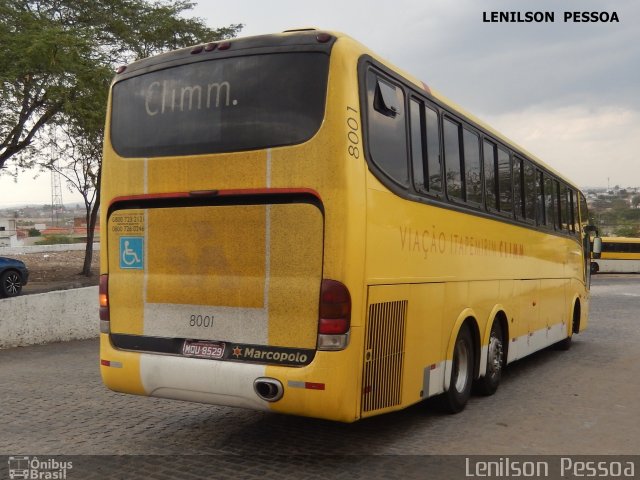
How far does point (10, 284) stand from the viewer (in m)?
20.7

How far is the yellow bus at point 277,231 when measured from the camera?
17.7ft

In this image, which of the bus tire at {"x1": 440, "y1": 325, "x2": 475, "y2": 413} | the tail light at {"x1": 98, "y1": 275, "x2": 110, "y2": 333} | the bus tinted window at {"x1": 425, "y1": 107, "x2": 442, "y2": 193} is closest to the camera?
the tail light at {"x1": 98, "y1": 275, "x2": 110, "y2": 333}

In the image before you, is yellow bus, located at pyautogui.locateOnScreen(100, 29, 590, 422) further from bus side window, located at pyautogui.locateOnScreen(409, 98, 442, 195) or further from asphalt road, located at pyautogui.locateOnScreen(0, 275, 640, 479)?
asphalt road, located at pyautogui.locateOnScreen(0, 275, 640, 479)

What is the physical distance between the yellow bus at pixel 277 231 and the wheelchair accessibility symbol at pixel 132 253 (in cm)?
1

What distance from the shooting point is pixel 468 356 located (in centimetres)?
790

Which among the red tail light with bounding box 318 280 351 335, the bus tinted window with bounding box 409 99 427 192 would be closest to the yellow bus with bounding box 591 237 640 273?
the bus tinted window with bounding box 409 99 427 192

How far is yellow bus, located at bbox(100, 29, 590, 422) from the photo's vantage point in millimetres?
5387

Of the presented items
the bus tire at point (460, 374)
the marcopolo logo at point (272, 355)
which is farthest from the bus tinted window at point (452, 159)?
the marcopolo logo at point (272, 355)

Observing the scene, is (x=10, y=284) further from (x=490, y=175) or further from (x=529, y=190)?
(x=490, y=175)

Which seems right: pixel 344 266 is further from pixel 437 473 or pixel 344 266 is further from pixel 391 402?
pixel 437 473

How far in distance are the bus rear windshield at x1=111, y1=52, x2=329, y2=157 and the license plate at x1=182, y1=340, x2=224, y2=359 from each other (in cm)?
160

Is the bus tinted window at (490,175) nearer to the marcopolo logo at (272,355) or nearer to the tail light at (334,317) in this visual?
the tail light at (334,317)

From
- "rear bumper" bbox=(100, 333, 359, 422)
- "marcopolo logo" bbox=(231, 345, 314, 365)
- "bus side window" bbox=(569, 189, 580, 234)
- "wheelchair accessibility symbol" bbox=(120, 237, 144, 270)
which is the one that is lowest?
"rear bumper" bbox=(100, 333, 359, 422)

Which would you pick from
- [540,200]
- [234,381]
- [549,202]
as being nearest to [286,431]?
[234,381]
